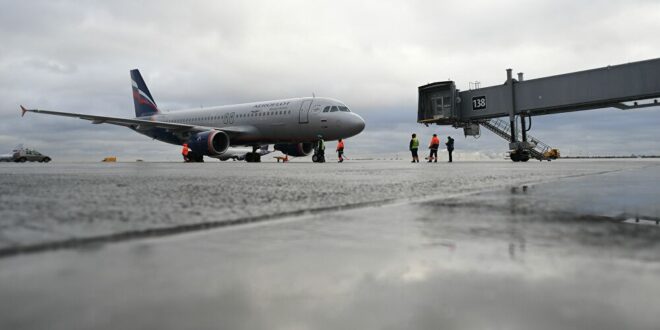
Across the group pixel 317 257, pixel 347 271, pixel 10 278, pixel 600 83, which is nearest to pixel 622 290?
pixel 347 271

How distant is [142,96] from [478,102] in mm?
20078

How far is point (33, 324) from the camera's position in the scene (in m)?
0.75

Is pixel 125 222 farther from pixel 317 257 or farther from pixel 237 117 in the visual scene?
pixel 237 117

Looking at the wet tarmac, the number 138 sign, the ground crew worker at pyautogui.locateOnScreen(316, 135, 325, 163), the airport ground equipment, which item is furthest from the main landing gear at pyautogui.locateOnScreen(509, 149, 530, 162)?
the wet tarmac

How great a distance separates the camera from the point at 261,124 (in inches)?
811

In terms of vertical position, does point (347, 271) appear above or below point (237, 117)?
below

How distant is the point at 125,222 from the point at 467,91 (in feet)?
83.6

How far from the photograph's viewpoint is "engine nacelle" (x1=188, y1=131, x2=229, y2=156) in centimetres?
1920

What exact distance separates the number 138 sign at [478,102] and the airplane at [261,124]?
8.88m

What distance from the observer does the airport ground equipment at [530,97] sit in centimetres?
1962

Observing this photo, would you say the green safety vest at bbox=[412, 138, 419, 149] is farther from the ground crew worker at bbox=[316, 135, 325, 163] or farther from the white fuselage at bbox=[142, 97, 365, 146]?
the ground crew worker at bbox=[316, 135, 325, 163]

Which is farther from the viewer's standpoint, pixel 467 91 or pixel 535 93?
pixel 467 91

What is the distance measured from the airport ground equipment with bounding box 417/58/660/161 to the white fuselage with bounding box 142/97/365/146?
28.9ft

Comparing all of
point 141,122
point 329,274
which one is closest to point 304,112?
point 141,122
